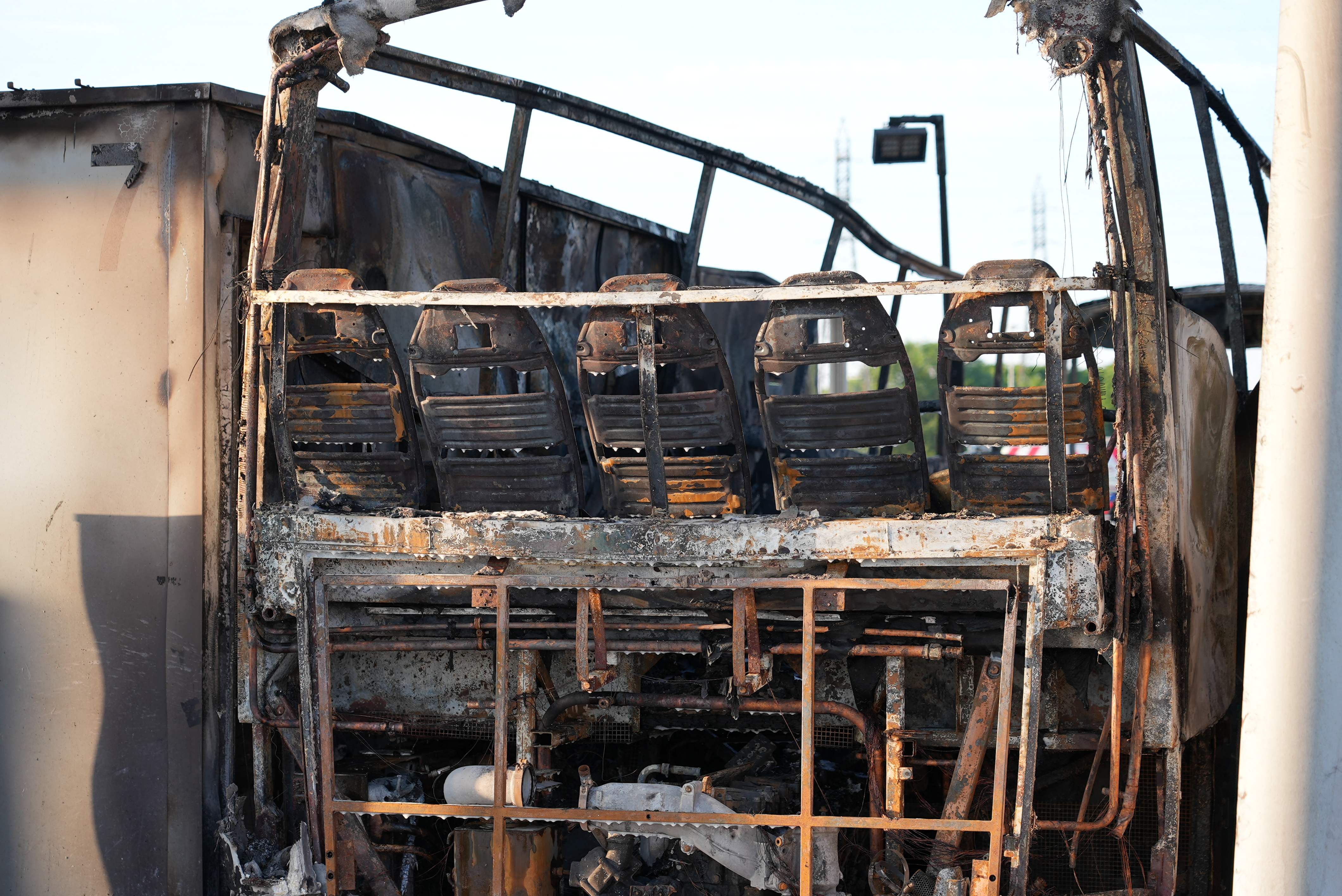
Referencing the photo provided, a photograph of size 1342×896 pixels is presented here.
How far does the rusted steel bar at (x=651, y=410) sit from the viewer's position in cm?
459

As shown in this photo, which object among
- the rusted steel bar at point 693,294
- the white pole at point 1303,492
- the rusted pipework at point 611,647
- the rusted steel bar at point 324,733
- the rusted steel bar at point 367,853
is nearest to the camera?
the white pole at point 1303,492

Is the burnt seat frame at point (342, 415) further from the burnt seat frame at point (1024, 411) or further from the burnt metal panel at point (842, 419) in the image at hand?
the burnt seat frame at point (1024, 411)

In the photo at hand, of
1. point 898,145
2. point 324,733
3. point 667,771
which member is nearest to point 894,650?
point 667,771

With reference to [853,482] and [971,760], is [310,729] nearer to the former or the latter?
[853,482]

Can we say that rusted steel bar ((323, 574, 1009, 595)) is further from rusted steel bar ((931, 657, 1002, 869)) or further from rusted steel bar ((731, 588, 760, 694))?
rusted steel bar ((931, 657, 1002, 869))

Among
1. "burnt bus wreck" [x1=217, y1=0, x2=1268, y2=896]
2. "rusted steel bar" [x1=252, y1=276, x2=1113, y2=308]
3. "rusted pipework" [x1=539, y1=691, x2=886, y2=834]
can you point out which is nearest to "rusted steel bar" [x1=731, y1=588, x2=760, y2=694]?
"burnt bus wreck" [x1=217, y1=0, x2=1268, y2=896]

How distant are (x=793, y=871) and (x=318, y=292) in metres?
2.75

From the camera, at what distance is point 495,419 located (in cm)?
482

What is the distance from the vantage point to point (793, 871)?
4574mm

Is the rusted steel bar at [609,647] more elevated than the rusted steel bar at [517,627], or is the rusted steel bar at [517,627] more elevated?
the rusted steel bar at [517,627]

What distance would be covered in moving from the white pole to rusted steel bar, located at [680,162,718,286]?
4.94 meters

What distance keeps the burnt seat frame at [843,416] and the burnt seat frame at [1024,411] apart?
6.1 inches

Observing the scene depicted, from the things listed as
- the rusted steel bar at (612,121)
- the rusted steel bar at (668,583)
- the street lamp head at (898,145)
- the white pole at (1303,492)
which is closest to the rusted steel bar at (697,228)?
the rusted steel bar at (612,121)

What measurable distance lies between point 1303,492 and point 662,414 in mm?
2259
